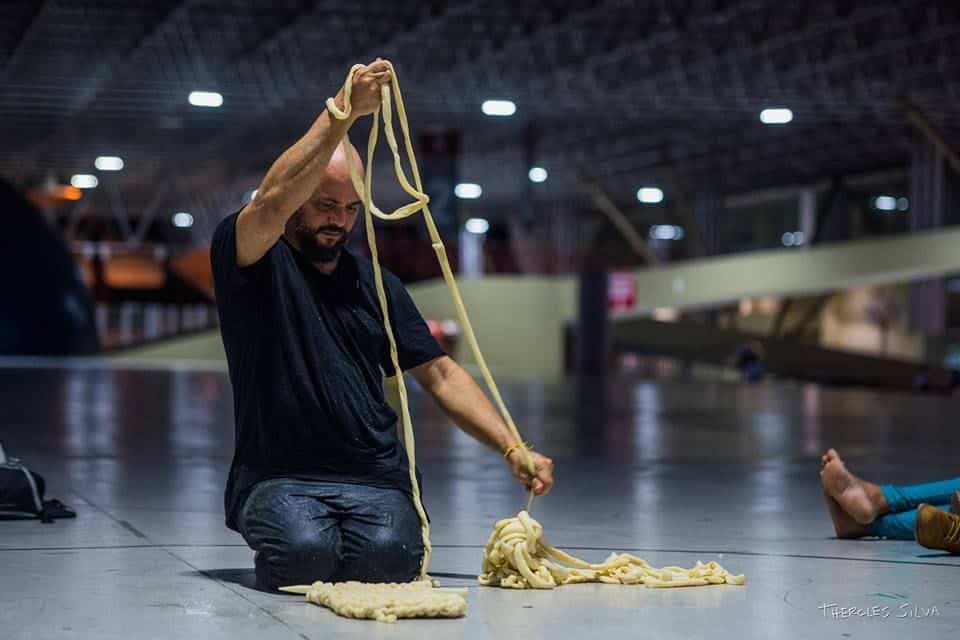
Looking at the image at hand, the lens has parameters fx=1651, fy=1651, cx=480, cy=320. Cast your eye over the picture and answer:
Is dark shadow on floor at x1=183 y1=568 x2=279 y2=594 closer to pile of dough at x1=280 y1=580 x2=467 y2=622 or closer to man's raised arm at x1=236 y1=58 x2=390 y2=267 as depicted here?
pile of dough at x1=280 y1=580 x2=467 y2=622

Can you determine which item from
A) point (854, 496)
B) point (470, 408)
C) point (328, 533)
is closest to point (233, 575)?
point (328, 533)

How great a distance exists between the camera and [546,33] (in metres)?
32.6

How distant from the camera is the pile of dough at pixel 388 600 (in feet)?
14.4

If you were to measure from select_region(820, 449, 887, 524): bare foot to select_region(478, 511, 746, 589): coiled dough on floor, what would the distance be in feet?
3.70

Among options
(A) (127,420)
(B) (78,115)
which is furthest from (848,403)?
(B) (78,115)

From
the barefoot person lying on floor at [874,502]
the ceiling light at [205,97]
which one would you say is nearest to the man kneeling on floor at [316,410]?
the barefoot person lying on floor at [874,502]

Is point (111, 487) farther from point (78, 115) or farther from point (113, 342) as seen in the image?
point (113, 342)

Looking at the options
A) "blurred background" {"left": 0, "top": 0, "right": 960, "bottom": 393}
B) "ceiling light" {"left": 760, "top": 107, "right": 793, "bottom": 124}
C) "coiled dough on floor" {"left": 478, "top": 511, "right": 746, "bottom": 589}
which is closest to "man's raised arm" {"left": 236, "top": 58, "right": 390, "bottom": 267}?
"coiled dough on floor" {"left": 478, "top": 511, "right": 746, "bottom": 589}

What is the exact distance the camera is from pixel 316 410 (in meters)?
4.99

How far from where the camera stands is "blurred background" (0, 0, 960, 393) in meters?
31.7

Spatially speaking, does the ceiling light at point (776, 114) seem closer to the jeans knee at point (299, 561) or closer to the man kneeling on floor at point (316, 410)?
the man kneeling on floor at point (316, 410)

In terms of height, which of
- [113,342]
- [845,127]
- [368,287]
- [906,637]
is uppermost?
[845,127]

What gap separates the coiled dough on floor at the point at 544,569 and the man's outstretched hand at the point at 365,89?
1.32 metres

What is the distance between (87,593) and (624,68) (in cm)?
3284
